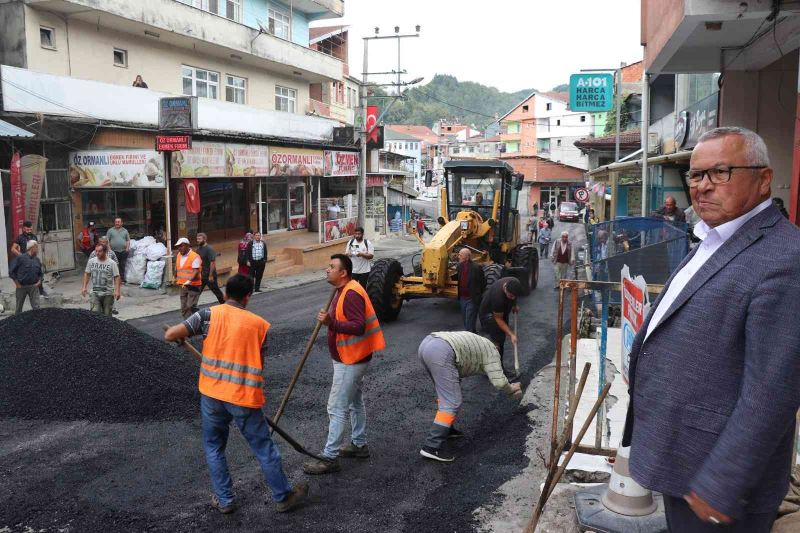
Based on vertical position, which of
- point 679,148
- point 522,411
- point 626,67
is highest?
point 626,67

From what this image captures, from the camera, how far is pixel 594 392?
678 centimetres

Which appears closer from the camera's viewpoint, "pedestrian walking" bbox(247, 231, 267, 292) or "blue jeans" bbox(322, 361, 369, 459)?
"blue jeans" bbox(322, 361, 369, 459)

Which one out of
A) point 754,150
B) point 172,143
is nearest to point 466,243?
point 172,143

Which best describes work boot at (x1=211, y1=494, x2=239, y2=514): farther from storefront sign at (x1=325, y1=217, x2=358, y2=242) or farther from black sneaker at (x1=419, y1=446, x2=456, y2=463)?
storefront sign at (x1=325, y1=217, x2=358, y2=242)

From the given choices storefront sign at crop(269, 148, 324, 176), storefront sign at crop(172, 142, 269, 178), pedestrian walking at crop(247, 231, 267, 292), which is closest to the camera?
pedestrian walking at crop(247, 231, 267, 292)

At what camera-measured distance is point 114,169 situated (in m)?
15.6

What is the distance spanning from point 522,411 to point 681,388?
203 inches

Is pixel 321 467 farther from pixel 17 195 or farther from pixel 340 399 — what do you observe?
pixel 17 195

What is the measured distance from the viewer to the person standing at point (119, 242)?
51.6ft

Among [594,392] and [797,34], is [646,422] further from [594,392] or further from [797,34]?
[797,34]

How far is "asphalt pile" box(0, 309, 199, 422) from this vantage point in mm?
6957

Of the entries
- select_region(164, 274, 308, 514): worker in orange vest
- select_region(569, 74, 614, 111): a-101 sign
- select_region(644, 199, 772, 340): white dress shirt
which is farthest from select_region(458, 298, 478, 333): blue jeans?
select_region(569, 74, 614, 111): a-101 sign

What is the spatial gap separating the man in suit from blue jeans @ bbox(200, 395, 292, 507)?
9.93 ft

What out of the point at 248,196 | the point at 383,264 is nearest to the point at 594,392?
the point at 383,264
